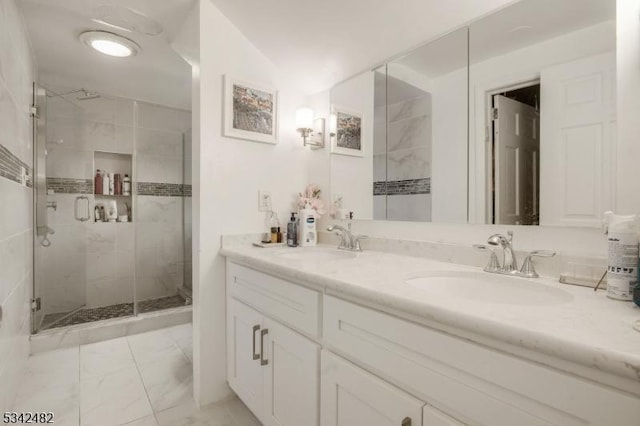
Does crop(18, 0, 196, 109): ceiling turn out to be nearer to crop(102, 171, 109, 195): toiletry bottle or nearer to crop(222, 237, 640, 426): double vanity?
crop(102, 171, 109, 195): toiletry bottle

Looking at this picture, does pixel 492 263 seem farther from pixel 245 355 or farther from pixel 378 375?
pixel 245 355

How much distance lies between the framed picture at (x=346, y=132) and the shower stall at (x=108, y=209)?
2.03m

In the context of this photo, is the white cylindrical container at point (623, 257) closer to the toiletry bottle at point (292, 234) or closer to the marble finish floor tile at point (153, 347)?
the toiletry bottle at point (292, 234)

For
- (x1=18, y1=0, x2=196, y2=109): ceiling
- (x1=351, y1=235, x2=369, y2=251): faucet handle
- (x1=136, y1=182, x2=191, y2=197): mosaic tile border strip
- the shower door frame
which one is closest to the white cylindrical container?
(x1=351, y1=235, x2=369, y2=251): faucet handle

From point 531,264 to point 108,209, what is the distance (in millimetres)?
3433

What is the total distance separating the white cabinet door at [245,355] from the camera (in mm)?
1390

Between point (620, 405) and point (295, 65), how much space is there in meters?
1.96

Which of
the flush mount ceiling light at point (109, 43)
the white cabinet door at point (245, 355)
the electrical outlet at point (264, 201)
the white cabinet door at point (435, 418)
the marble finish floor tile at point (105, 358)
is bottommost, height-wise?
the marble finish floor tile at point (105, 358)

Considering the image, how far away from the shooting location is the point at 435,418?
712 mm

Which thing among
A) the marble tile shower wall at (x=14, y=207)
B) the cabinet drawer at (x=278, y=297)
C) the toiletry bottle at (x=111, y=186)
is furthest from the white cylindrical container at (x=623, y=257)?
the toiletry bottle at (x=111, y=186)

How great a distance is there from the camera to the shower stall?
2631 millimetres

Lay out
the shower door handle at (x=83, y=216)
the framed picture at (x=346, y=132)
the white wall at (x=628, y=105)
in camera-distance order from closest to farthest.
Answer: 1. the white wall at (x=628, y=105)
2. the framed picture at (x=346, y=132)
3. the shower door handle at (x=83, y=216)

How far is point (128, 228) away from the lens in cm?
315

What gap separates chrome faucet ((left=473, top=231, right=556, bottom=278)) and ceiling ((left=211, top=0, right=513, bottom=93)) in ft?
2.91
